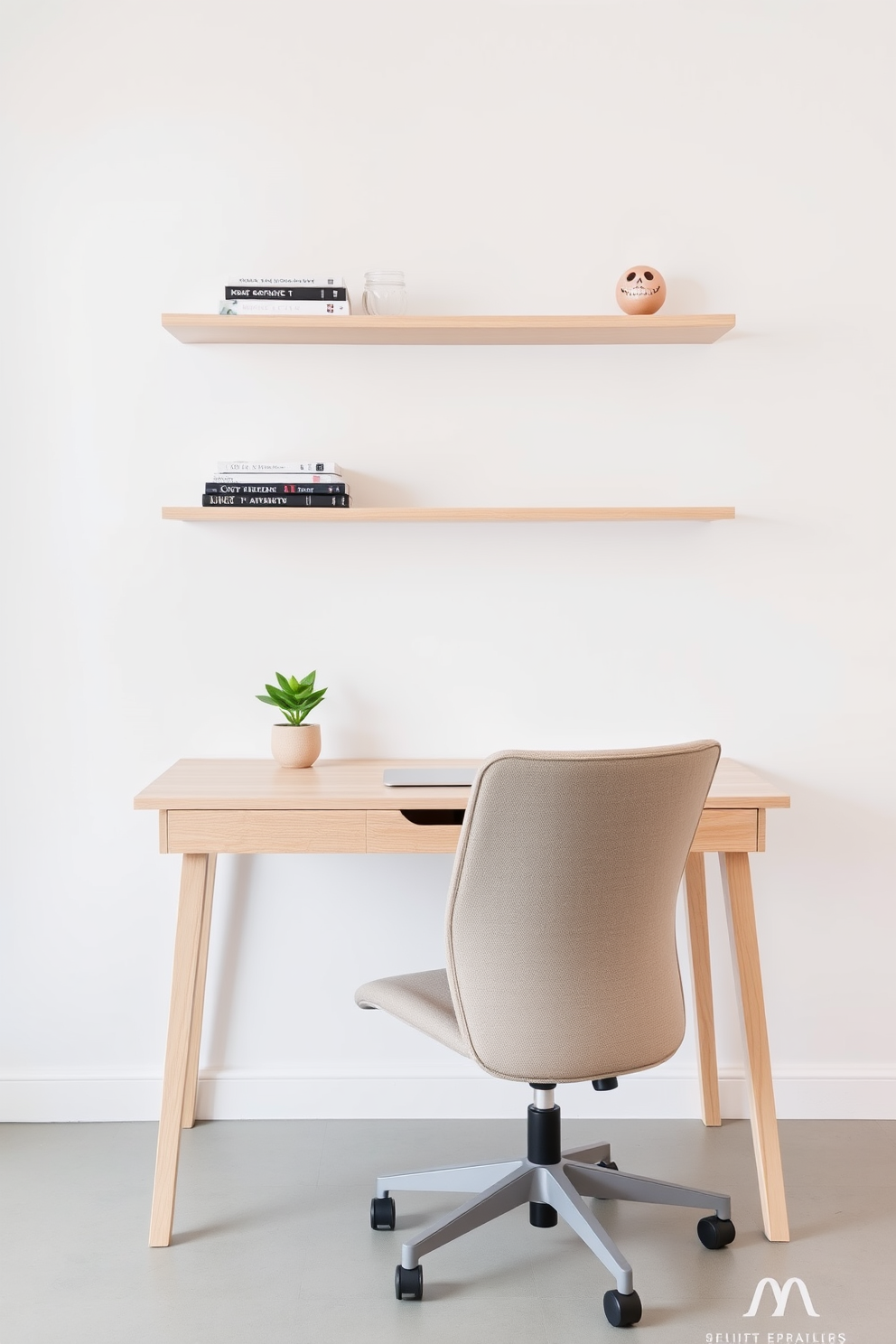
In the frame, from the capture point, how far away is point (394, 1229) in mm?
2195

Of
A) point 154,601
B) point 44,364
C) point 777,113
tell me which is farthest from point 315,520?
point 777,113

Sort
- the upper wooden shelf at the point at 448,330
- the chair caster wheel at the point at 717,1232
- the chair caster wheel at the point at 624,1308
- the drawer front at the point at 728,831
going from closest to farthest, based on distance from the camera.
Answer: the chair caster wheel at the point at 624,1308
the chair caster wheel at the point at 717,1232
the drawer front at the point at 728,831
the upper wooden shelf at the point at 448,330

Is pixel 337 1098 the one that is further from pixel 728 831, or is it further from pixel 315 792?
pixel 728 831

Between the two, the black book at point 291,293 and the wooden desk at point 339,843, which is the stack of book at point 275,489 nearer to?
the black book at point 291,293

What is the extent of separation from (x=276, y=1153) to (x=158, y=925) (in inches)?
23.3

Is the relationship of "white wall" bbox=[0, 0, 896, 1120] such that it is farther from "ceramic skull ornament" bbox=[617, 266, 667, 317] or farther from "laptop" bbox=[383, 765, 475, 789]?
"laptop" bbox=[383, 765, 475, 789]

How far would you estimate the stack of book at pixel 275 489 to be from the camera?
252cm

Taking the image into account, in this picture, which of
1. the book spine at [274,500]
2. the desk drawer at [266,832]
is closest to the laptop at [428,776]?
the desk drawer at [266,832]

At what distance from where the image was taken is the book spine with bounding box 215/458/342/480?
2.54m

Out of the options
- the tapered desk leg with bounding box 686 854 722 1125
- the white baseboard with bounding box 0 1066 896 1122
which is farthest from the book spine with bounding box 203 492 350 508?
the white baseboard with bounding box 0 1066 896 1122

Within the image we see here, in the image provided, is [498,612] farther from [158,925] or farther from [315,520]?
[158,925]

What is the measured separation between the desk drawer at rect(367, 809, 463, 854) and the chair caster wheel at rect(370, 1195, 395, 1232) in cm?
65

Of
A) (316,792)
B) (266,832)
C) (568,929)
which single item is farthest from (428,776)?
(568,929)

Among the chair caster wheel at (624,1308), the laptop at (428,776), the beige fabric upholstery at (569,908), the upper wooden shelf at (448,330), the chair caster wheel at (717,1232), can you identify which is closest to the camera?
the beige fabric upholstery at (569,908)
